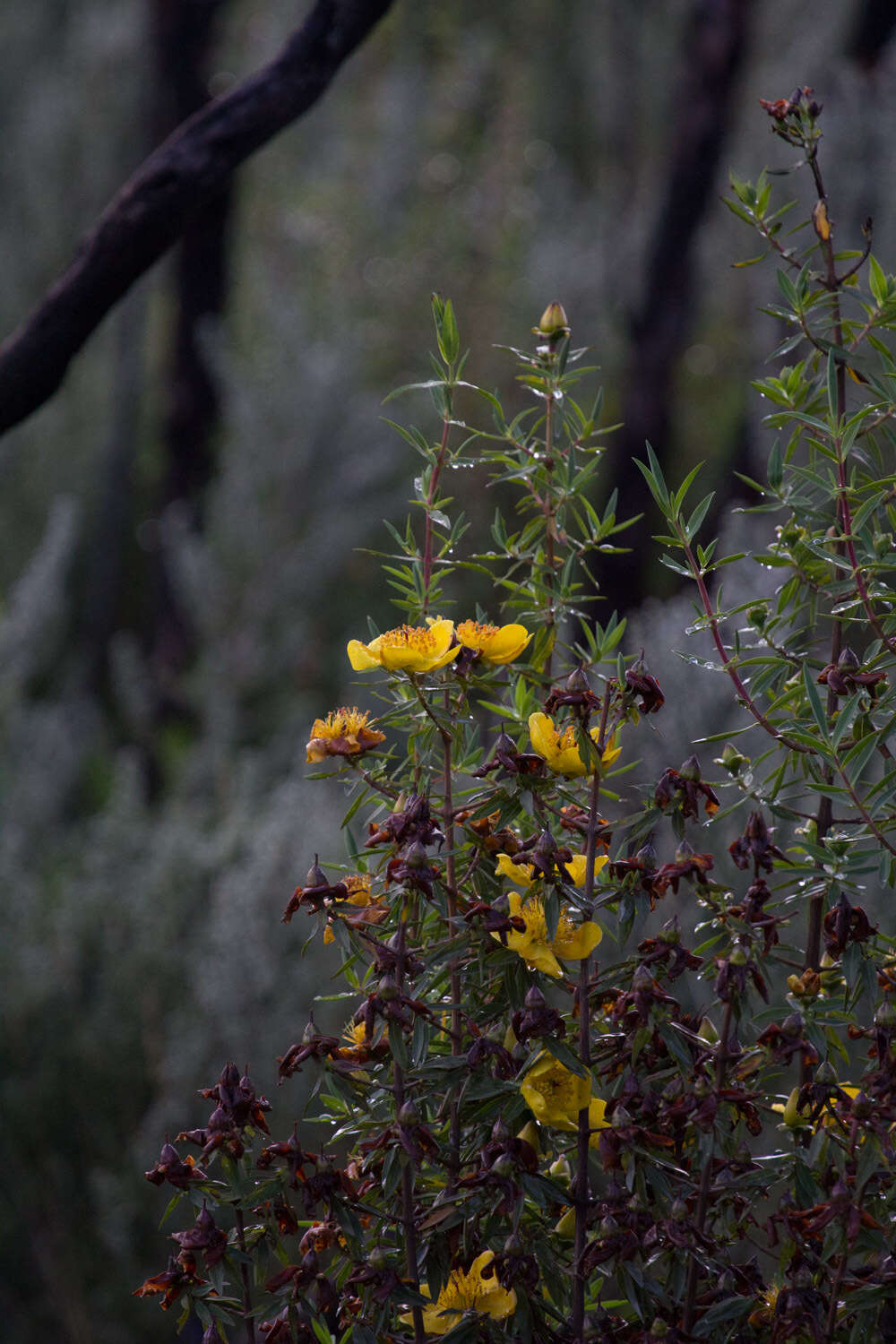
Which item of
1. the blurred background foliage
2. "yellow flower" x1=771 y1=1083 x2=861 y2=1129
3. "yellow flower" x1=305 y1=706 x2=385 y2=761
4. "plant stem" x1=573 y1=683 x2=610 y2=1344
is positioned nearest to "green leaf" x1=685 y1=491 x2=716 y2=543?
"plant stem" x1=573 y1=683 x2=610 y2=1344

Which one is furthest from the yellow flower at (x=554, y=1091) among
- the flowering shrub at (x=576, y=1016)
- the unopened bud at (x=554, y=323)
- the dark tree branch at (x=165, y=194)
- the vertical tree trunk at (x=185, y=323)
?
the vertical tree trunk at (x=185, y=323)

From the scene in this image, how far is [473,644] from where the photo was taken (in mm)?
741

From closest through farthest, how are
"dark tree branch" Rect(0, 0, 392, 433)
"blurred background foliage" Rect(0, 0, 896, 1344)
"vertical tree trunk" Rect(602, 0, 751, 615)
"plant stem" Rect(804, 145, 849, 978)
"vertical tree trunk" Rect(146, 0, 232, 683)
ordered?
"plant stem" Rect(804, 145, 849, 978) < "dark tree branch" Rect(0, 0, 392, 433) < "blurred background foliage" Rect(0, 0, 896, 1344) < "vertical tree trunk" Rect(602, 0, 751, 615) < "vertical tree trunk" Rect(146, 0, 232, 683)

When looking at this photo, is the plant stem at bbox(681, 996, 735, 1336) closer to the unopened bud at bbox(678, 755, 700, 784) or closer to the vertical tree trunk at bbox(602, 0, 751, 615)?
the unopened bud at bbox(678, 755, 700, 784)

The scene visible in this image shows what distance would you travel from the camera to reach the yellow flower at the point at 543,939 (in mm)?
687

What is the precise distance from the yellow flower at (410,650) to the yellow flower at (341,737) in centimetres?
4

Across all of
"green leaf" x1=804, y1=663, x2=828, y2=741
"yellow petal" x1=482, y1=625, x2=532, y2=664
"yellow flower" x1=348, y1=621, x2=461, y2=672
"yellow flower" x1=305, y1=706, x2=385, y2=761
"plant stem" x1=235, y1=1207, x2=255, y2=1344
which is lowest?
"plant stem" x1=235, y1=1207, x2=255, y2=1344

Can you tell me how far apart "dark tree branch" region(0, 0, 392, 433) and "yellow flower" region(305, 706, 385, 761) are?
0.52 meters

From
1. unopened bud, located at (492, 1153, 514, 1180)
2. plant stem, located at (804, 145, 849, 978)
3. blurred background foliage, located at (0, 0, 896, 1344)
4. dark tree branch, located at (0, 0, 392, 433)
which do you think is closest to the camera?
unopened bud, located at (492, 1153, 514, 1180)

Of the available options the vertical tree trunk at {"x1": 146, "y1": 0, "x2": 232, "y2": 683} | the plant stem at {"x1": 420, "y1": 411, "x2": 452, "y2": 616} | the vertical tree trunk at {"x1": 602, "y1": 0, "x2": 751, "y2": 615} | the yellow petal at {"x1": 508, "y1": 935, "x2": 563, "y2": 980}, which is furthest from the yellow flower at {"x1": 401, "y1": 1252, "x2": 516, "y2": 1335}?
the vertical tree trunk at {"x1": 146, "y1": 0, "x2": 232, "y2": 683}

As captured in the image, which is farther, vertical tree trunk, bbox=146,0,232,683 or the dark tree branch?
vertical tree trunk, bbox=146,0,232,683

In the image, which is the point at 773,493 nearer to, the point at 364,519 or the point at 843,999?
the point at 843,999

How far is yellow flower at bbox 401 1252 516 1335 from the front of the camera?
69 centimetres

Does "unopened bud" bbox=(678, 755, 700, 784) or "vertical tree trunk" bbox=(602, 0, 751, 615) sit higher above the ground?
"unopened bud" bbox=(678, 755, 700, 784)
